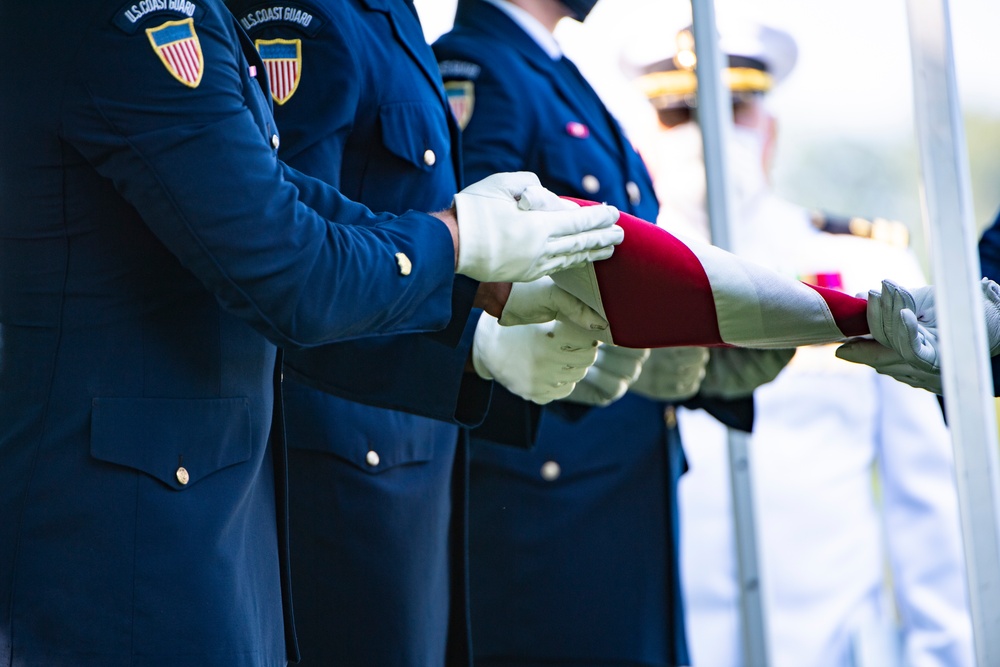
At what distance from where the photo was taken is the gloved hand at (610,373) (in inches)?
97.7

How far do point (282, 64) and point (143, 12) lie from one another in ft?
1.76

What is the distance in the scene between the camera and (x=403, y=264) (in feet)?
5.22

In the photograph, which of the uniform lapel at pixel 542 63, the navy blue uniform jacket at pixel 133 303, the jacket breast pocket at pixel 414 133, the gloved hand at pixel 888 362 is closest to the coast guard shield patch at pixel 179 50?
the navy blue uniform jacket at pixel 133 303

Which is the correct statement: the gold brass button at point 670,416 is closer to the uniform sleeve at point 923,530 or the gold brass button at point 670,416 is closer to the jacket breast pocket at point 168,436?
the uniform sleeve at point 923,530

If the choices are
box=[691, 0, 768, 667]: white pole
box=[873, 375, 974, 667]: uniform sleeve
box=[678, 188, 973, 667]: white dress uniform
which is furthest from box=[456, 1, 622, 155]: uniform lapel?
box=[873, 375, 974, 667]: uniform sleeve

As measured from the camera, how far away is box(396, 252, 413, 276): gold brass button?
1.59 m

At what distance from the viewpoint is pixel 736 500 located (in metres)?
3.26

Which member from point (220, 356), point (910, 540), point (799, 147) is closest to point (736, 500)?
point (910, 540)

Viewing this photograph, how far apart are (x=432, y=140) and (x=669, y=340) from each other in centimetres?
51

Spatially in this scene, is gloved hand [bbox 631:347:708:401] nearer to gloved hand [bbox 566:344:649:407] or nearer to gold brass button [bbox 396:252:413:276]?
gloved hand [bbox 566:344:649:407]

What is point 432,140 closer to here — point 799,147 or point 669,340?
point 669,340

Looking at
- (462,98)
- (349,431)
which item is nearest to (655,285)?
(349,431)

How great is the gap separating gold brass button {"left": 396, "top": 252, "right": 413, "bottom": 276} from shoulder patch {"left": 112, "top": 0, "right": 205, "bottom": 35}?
1.17ft

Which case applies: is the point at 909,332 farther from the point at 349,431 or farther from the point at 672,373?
the point at 672,373
